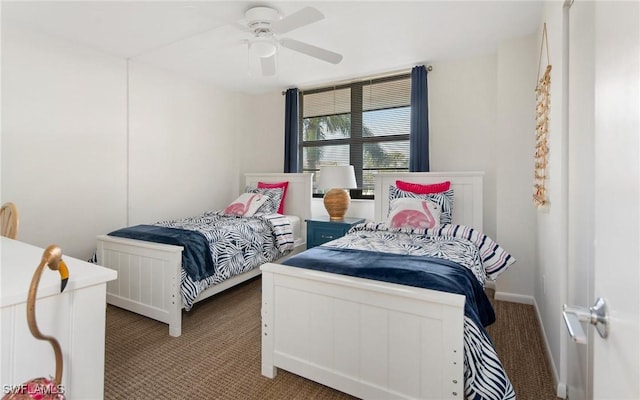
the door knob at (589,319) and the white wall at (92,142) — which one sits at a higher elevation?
the white wall at (92,142)

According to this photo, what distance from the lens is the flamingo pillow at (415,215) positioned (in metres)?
2.64

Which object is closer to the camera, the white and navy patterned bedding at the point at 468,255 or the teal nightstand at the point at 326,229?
the white and navy patterned bedding at the point at 468,255

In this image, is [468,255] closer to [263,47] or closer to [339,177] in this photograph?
[339,177]

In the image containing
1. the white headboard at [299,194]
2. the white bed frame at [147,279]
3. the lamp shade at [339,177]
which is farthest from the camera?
the white headboard at [299,194]

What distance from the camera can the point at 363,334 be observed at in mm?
1511

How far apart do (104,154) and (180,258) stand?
1.73 m

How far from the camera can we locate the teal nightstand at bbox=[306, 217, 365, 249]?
11.4ft

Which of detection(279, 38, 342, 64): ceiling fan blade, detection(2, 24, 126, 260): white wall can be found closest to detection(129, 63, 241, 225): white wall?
detection(2, 24, 126, 260): white wall

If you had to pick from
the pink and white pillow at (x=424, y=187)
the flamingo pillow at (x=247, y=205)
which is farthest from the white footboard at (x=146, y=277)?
the pink and white pillow at (x=424, y=187)

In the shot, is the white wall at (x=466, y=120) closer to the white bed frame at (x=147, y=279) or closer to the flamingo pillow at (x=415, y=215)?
the flamingo pillow at (x=415, y=215)

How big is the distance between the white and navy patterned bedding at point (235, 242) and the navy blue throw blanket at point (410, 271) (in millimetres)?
1072

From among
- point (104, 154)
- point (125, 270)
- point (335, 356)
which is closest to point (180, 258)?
point (125, 270)

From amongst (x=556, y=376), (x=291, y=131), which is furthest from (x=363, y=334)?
(x=291, y=131)

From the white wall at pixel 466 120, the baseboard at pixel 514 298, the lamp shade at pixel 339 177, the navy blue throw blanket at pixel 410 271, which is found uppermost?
the white wall at pixel 466 120
